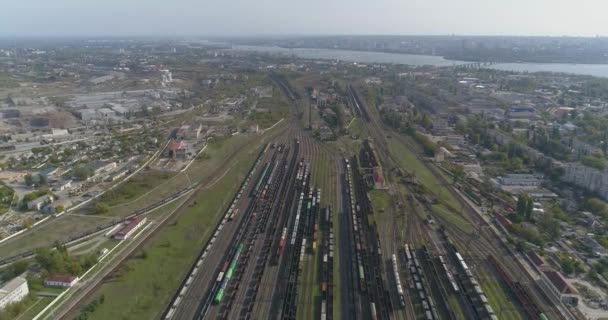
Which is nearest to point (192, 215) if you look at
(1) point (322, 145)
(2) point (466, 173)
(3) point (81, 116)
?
(1) point (322, 145)

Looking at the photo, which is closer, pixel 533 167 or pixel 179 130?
pixel 533 167

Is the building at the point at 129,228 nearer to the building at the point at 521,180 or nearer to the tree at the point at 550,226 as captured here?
the tree at the point at 550,226

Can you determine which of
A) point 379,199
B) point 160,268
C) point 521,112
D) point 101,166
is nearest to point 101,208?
point 160,268

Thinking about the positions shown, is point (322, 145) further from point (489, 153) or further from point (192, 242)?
point (192, 242)

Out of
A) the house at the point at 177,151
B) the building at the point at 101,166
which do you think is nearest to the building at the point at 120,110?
the house at the point at 177,151

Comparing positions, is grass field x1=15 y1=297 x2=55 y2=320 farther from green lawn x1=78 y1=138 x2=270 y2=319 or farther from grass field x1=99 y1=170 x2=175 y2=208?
grass field x1=99 y1=170 x2=175 y2=208

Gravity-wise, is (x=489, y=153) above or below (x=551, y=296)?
above

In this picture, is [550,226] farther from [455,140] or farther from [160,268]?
[160,268]
